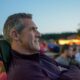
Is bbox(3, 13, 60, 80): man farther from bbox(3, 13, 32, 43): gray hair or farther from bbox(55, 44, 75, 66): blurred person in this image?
bbox(55, 44, 75, 66): blurred person

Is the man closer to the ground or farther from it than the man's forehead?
closer to the ground

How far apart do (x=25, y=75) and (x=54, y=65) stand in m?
0.37

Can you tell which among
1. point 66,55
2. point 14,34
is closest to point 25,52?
point 14,34

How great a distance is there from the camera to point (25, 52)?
7.57ft

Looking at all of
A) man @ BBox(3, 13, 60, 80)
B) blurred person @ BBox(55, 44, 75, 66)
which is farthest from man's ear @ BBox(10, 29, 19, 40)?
blurred person @ BBox(55, 44, 75, 66)

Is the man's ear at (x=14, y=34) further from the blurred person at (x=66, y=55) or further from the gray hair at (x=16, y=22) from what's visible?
the blurred person at (x=66, y=55)

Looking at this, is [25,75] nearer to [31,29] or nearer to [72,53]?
[31,29]

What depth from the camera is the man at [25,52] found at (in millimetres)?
2154

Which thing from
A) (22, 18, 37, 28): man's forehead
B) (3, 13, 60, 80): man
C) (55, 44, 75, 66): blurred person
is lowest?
(55, 44, 75, 66): blurred person

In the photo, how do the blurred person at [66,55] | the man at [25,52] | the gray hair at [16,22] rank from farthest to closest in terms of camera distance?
the blurred person at [66,55]
the gray hair at [16,22]
the man at [25,52]

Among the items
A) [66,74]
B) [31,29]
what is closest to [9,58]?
[31,29]

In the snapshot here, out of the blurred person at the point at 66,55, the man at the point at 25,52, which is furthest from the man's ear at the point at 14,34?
the blurred person at the point at 66,55

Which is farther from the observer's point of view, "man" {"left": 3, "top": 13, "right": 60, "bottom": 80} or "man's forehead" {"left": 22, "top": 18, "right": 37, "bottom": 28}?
"man's forehead" {"left": 22, "top": 18, "right": 37, "bottom": 28}

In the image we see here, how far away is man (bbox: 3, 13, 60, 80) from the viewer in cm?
215
